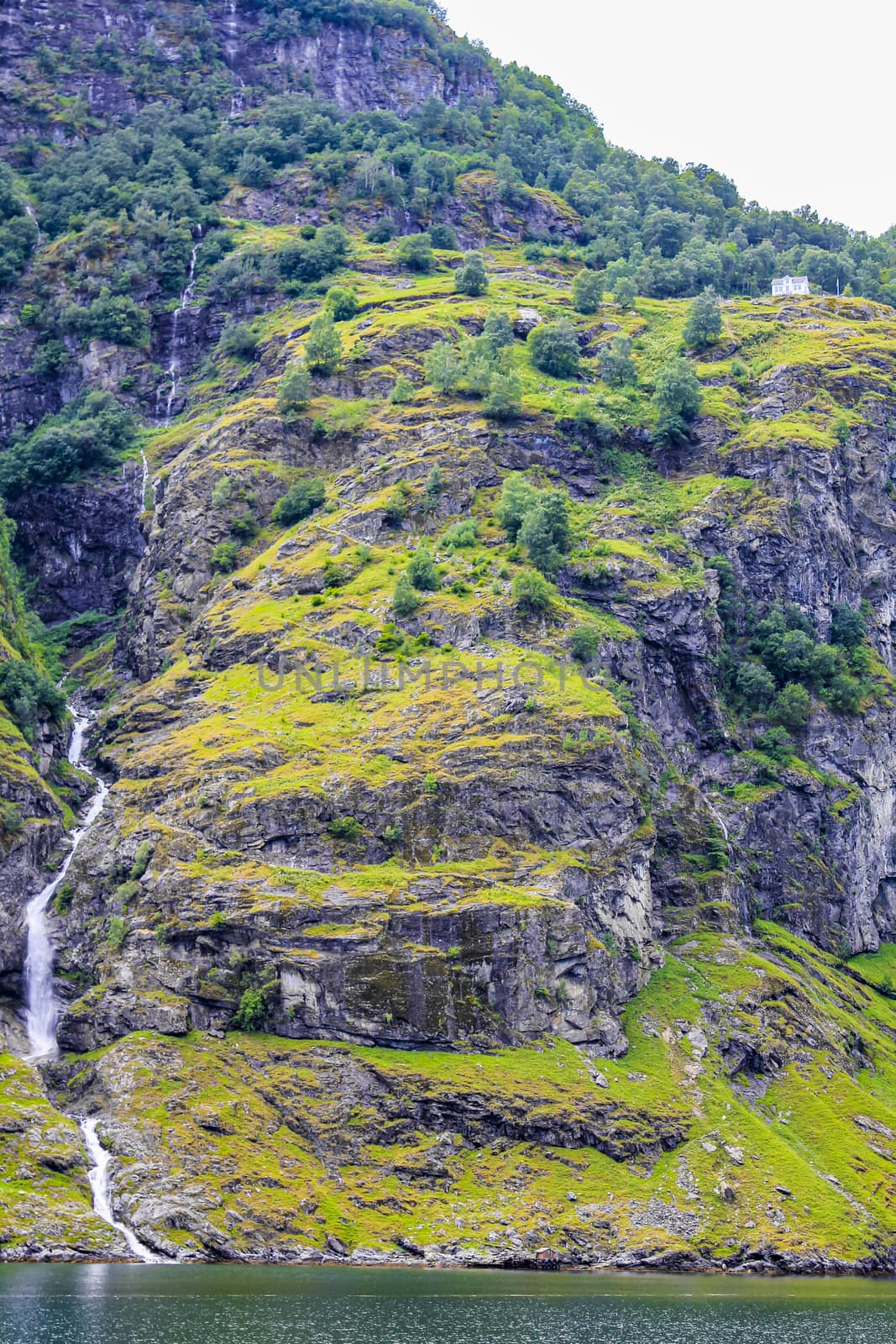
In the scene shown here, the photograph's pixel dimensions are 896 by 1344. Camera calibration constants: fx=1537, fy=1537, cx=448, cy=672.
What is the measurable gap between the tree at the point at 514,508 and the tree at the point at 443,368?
939 inches

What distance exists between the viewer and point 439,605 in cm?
14900

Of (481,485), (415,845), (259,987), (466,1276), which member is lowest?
(466,1276)

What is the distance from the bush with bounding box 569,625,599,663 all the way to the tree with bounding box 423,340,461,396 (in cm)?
4589

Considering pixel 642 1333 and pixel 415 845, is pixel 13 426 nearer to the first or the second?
pixel 415 845

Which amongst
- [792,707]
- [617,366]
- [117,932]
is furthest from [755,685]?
[117,932]

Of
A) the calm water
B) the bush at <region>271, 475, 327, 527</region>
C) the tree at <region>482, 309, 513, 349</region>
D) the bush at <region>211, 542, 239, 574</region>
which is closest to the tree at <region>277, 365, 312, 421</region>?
the bush at <region>271, 475, 327, 527</region>

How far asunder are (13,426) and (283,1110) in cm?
11570

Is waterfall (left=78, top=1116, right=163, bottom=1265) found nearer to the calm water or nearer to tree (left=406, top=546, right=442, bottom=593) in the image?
the calm water

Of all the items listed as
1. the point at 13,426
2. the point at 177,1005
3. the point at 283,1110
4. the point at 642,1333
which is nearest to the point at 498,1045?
the point at 283,1110

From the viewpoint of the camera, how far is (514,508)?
15812cm

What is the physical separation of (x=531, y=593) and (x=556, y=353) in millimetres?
54884

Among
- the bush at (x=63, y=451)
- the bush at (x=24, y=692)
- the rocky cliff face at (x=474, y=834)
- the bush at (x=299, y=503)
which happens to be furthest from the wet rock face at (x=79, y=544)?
the bush at (x=24, y=692)

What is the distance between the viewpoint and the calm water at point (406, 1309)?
72.9m

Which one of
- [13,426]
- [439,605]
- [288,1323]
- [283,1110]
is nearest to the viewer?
[288,1323]
